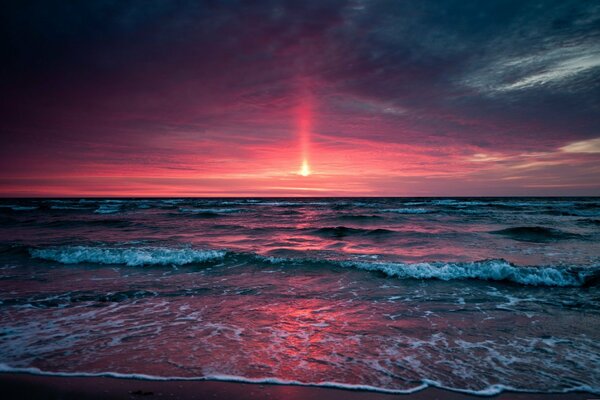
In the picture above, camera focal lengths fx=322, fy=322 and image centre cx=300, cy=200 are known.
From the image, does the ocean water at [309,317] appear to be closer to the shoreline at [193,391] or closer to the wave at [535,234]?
the shoreline at [193,391]

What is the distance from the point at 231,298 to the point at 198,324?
1.69 meters

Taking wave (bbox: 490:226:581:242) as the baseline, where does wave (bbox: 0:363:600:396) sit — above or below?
below

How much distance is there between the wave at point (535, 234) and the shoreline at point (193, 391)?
15997mm

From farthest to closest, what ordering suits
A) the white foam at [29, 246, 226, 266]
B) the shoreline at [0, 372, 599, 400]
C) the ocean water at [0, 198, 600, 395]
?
the white foam at [29, 246, 226, 266] < the ocean water at [0, 198, 600, 395] < the shoreline at [0, 372, 599, 400]

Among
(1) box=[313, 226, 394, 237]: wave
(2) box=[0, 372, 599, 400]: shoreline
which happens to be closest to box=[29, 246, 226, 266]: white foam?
(2) box=[0, 372, 599, 400]: shoreline

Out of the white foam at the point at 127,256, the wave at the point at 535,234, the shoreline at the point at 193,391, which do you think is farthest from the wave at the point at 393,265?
the wave at the point at 535,234

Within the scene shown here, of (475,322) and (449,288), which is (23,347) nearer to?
(475,322)

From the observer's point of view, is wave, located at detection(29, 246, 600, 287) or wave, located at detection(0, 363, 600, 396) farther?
wave, located at detection(29, 246, 600, 287)

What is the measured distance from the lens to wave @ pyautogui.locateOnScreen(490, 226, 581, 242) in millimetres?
17225

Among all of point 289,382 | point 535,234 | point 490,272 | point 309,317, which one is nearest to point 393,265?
point 490,272

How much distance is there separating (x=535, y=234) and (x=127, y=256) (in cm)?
2108

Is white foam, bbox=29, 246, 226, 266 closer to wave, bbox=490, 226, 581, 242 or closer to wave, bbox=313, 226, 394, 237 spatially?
wave, bbox=313, 226, 394, 237

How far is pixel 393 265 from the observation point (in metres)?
10.4

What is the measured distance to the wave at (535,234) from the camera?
1723cm
